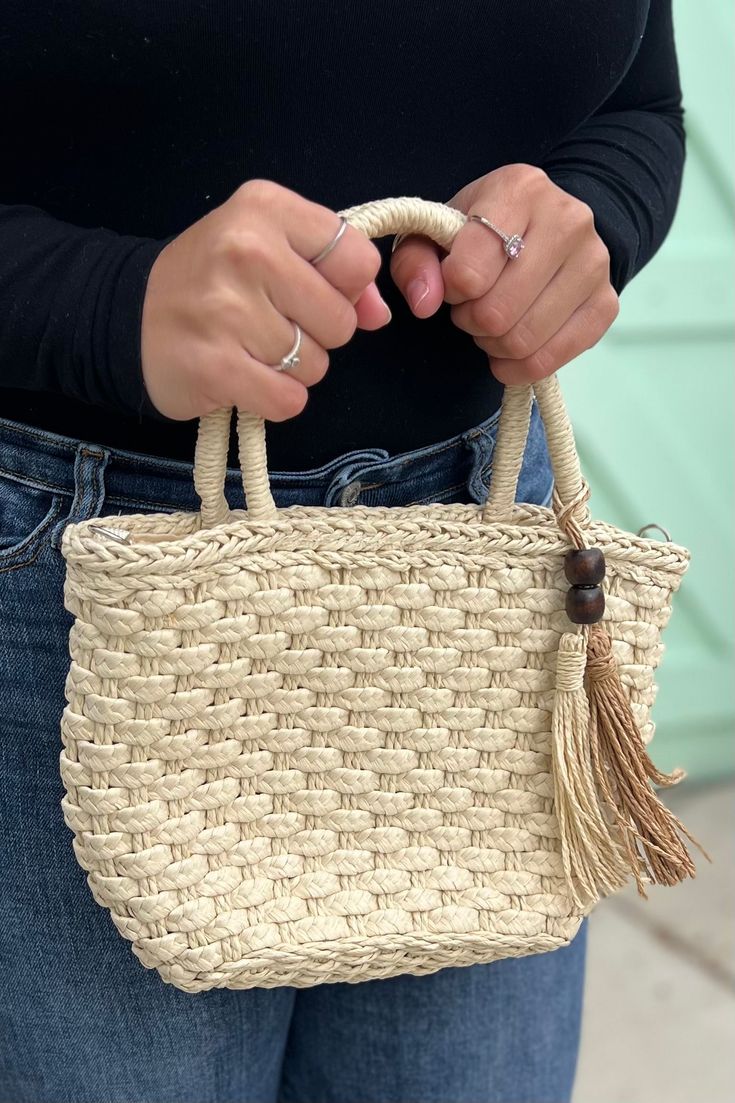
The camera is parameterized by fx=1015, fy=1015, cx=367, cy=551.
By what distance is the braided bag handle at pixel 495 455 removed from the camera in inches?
20.8

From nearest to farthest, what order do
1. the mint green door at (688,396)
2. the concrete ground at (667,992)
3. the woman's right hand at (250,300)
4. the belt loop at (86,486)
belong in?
the woman's right hand at (250,300)
the belt loop at (86,486)
the concrete ground at (667,992)
the mint green door at (688,396)

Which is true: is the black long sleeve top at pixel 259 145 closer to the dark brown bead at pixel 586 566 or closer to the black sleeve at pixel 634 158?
the black sleeve at pixel 634 158

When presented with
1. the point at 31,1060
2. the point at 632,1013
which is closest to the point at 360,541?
the point at 31,1060

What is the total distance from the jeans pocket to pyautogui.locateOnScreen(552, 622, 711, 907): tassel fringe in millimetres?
315

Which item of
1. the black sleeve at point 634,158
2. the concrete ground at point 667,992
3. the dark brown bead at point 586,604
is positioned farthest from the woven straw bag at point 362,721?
the concrete ground at point 667,992

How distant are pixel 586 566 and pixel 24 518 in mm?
332

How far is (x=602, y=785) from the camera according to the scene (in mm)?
659

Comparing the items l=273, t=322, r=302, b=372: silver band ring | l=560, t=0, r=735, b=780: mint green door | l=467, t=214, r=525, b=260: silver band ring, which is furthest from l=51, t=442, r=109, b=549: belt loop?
l=560, t=0, r=735, b=780: mint green door

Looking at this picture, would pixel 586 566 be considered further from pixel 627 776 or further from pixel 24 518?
pixel 24 518

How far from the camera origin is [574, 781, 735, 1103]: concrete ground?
154 centimetres

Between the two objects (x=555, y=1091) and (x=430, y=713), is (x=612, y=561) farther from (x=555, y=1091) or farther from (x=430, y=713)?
(x=555, y=1091)

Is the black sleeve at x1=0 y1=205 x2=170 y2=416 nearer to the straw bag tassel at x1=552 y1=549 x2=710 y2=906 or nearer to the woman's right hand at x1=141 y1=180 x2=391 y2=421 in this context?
the woman's right hand at x1=141 y1=180 x2=391 y2=421

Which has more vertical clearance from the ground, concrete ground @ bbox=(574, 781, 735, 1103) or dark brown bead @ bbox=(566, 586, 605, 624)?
dark brown bead @ bbox=(566, 586, 605, 624)

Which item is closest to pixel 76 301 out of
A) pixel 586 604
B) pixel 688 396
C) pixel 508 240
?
pixel 508 240
